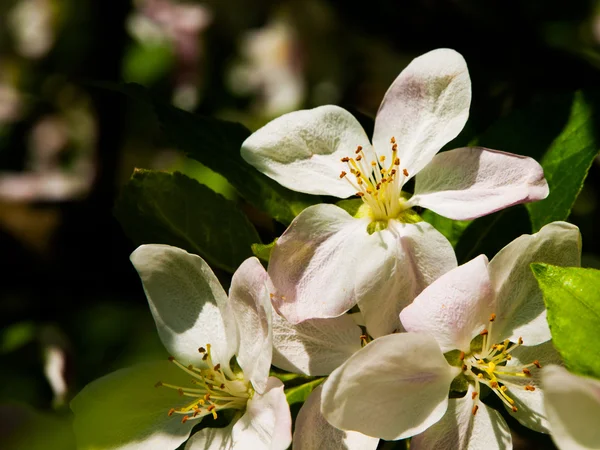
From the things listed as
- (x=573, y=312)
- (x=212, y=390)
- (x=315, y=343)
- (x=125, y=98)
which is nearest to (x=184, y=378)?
(x=212, y=390)

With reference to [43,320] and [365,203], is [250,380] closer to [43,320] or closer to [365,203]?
[365,203]

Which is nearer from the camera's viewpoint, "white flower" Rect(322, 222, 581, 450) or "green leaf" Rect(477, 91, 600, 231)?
"white flower" Rect(322, 222, 581, 450)

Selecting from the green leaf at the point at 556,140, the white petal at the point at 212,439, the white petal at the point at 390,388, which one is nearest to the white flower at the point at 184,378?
the white petal at the point at 212,439

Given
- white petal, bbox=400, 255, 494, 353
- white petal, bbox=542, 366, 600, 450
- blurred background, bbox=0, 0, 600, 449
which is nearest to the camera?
white petal, bbox=542, 366, 600, 450

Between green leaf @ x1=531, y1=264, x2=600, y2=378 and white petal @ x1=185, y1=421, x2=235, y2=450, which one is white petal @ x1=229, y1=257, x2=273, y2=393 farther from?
green leaf @ x1=531, y1=264, x2=600, y2=378

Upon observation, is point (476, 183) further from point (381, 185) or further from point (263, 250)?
point (263, 250)

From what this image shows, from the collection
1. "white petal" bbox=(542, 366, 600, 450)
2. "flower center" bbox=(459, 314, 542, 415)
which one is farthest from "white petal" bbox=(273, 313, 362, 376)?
"white petal" bbox=(542, 366, 600, 450)
